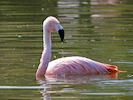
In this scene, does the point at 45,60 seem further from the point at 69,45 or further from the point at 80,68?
the point at 69,45

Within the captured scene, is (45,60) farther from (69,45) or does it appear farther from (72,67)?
(69,45)

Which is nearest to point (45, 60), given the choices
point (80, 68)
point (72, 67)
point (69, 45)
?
point (72, 67)

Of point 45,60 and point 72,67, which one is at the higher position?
point 45,60

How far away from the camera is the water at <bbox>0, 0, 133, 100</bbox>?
11070 mm

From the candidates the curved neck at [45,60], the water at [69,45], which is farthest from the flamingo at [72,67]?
the water at [69,45]

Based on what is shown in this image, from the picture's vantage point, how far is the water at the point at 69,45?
11.1m

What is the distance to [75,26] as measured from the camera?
18.5m

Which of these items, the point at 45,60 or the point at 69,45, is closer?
the point at 45,60

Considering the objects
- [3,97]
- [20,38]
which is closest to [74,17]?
[20,38]

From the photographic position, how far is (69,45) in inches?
600

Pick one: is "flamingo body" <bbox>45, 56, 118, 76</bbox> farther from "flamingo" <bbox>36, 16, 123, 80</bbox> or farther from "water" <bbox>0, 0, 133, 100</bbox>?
"water" <bbox>0, 0, 133, 100</bbox>

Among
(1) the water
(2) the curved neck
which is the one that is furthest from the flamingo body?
(1) the water

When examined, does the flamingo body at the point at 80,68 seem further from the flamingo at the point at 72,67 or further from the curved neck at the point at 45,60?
the curved neck at the point at 45,60

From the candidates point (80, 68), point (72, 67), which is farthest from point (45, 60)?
point (80, 68)
